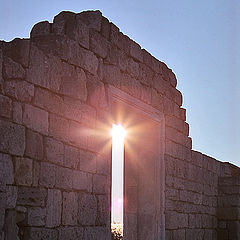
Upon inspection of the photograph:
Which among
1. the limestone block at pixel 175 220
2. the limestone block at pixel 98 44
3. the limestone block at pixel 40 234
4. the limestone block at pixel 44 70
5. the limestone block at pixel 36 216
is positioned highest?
the limestone block at pixel 98 44

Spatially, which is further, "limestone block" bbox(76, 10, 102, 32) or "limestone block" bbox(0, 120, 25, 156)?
"limestone block" bbox(76, 10, 102, 32)

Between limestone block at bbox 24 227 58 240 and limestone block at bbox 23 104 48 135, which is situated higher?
limestone block at bbox 23 104 48 135

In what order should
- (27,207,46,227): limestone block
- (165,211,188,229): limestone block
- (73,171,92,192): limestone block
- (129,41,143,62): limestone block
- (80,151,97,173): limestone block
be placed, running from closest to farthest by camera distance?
(27,207,46,227): limestone block → (73,171,92,192): limestone block → (80,151,97,173): limestone block → (129,41,143,62): limestone block → (165,211,188,229): limestone block

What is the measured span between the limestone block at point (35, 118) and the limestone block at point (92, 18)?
162 centimetres

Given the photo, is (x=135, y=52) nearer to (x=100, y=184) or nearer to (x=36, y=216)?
(x=100, y=184)

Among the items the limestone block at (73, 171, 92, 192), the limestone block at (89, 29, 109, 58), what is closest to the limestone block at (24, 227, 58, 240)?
the limestone block at (73, 171, 92, 192)

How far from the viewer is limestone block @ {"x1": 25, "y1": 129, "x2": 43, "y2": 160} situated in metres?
4.48

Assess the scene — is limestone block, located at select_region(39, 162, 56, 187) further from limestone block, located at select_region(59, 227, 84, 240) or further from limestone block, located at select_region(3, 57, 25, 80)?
limestone block, located at select_region(3, 57, 25, 80)

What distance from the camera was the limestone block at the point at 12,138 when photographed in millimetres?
4191

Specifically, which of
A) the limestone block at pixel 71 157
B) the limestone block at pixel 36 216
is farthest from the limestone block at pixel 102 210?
the limestone block at pixel 36 216

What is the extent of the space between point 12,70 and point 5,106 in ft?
1.16

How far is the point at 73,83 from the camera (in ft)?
17.2

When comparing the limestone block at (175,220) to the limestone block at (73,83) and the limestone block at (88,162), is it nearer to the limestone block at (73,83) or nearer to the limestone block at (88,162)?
the limestone block at (88,162)

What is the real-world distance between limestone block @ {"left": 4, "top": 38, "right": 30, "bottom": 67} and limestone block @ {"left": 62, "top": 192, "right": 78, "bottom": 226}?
141 centimetres
